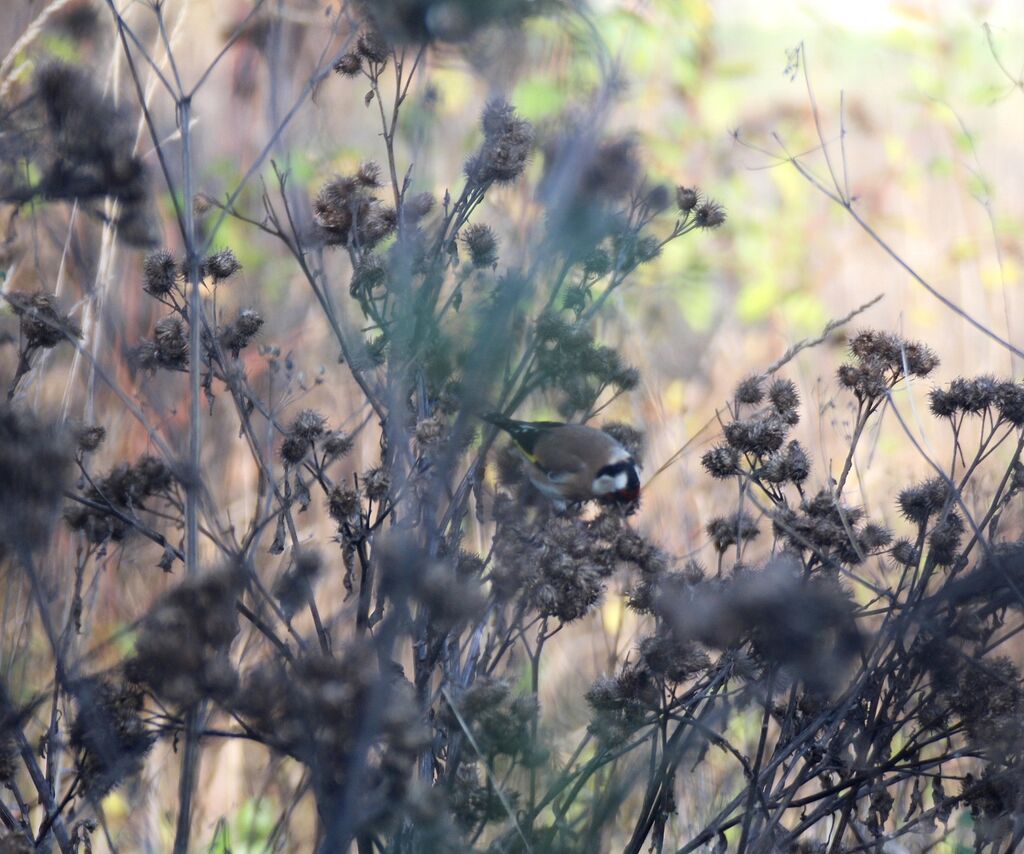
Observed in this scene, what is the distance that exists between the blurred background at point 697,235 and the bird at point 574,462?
4.4 inches

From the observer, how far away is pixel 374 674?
1746 millimetres

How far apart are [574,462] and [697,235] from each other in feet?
11.6

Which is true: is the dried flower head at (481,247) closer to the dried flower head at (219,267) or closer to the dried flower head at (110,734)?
the dried flower head at (219,267)

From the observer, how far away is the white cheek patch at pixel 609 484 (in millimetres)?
3342

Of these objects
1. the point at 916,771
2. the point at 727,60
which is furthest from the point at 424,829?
the point at 727,60

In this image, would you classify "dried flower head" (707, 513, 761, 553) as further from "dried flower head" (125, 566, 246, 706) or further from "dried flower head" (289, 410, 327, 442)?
"dried flower head" (125, 566, 246, 706)

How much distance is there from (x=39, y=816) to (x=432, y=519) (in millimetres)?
2272

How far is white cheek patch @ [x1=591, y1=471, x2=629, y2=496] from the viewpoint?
334cm

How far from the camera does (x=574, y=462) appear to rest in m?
3.42

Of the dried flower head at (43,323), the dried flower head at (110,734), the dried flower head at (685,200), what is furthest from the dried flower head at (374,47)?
the dried flower head at (110,734)

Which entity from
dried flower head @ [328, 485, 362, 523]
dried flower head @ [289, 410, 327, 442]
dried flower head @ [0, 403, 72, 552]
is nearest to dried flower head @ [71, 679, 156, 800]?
dried flower head @ [0, 403, 72, 552]

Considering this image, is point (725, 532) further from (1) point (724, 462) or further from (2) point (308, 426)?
(2) point (308, 426)

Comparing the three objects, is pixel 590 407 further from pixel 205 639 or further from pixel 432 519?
pixel 205 639

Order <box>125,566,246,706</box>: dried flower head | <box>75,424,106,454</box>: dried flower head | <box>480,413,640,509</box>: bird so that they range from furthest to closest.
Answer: <box>480,413,640,509</box>: bird < <box>75,424,106,454</box>: dried flower head < <box>125,566,246,706</box>: dried flower head
